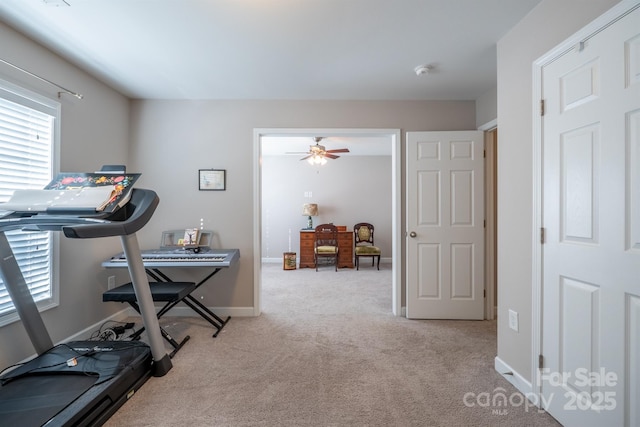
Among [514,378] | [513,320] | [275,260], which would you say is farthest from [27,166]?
[275,260]

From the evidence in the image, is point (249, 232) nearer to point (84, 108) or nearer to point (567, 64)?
point (84, 108)

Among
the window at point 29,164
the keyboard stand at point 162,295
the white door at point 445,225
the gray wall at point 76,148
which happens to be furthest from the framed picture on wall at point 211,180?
the white door at point 445,225

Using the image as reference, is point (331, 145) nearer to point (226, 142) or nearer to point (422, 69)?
point (226, 142)

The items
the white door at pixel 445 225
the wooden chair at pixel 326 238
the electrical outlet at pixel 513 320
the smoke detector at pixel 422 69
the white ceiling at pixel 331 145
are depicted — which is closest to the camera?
the electrical outlet at pixel 513 320

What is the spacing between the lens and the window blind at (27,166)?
1.97 metres

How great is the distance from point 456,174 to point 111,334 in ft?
12.8

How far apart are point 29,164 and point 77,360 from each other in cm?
153

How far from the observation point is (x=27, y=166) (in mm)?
2127

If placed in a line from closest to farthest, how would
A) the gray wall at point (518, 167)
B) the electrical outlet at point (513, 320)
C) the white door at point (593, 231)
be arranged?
the white door at point (593, 231) → the gray wall at point (518, 167) → the electrical outlet at point (513, 320)

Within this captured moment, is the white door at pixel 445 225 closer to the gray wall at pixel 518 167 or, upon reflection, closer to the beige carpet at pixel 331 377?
the beige carpet at pixel 331 377

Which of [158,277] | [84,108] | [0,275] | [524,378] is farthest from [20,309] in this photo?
[524,378]

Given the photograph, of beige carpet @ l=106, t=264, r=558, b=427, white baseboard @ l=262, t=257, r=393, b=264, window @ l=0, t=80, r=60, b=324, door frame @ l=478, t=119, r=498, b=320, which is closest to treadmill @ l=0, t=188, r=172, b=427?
beige carpet @ l=106, t=264, r=558, b=427

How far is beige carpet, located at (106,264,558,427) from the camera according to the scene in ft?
5.43

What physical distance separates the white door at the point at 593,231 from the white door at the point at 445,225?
1.36 m
